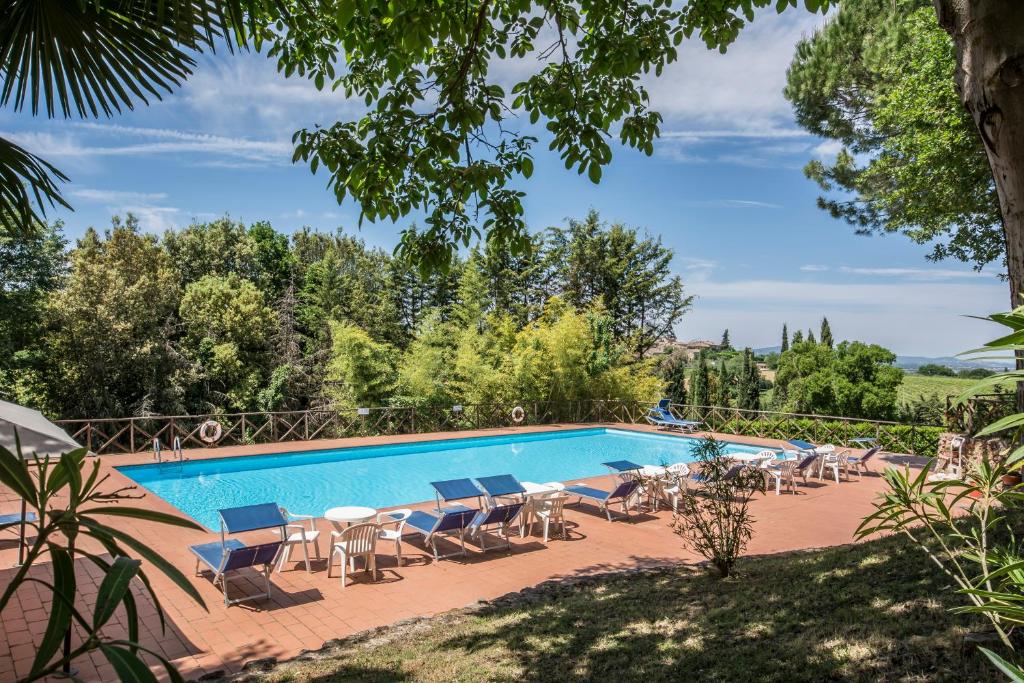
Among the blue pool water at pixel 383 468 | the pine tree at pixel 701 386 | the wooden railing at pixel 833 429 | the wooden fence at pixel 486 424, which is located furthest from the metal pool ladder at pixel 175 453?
the pine tree at pixel 701 386

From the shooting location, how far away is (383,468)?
13.8 metres

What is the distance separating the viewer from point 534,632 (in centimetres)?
436

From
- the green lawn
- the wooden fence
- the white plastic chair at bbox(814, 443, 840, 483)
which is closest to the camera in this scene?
the white plastic chair at bbox(814, 443, 840, 483)

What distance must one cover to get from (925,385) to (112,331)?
29.4 metres

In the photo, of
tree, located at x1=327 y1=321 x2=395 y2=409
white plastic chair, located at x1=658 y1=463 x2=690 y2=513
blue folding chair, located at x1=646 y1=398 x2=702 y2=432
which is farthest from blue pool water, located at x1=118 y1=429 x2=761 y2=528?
tree, located at x1=327 y1=321 x2=395 y2=409

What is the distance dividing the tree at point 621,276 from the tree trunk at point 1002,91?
25617 millimetres

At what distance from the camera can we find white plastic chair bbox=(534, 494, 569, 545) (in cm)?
779

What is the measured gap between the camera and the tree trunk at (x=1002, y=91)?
1.92m

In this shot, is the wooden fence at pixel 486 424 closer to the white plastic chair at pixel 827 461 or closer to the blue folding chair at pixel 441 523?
the white plastic chair at pixel 827 461

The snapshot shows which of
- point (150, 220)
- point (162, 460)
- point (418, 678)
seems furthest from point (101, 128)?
point (418, 678)

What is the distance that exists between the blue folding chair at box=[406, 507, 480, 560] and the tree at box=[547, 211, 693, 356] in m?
20.9

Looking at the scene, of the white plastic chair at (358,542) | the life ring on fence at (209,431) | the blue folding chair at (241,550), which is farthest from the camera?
the life ring on fence at (209,431)

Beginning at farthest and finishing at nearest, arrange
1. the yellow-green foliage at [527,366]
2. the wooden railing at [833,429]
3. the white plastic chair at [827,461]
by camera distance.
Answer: the yellow-green foliage at [527,366], the wooden railing at [833,429], the white plastic chair at [827,461]

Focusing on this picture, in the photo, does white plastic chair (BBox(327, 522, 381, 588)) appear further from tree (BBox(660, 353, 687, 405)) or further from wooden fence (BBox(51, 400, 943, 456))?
tree (BBox(660, 353, 687, 405))
